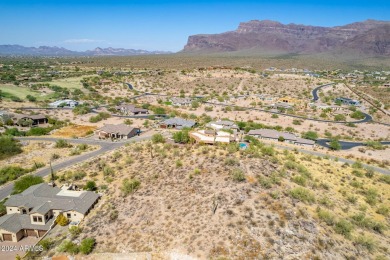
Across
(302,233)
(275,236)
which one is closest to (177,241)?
(275,236)

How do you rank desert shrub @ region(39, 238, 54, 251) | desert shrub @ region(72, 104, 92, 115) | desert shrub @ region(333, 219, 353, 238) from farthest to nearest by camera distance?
desert shrub @ region(72, 104, 92, 115)
desert shrub @ region(39, 238, 54, 251)
desert shrub @ region(333, 219, 353, 238)

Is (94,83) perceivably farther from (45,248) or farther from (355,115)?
(45,248)

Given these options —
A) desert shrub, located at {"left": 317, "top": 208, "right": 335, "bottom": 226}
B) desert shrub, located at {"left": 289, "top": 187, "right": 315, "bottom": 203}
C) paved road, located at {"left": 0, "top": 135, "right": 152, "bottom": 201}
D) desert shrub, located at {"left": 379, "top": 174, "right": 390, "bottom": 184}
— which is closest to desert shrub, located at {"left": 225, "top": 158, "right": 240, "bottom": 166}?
desert shrub, located at {"left": 289, "top": 187, "right": 315, "bottom": 203}

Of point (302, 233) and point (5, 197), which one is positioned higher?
point (302, 233)

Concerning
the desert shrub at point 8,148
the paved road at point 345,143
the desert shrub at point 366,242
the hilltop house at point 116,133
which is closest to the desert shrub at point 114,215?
the desert shrub at point 366,242

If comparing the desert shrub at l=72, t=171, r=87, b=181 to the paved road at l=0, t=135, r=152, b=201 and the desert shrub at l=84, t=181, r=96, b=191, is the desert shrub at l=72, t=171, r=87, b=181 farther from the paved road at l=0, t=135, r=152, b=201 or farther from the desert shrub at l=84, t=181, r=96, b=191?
the paved road at l=0, t=135, r=152, b=201
